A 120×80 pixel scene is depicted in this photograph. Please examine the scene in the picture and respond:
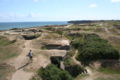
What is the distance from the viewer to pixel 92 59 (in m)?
28.8

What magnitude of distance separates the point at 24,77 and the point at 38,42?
66.5ft

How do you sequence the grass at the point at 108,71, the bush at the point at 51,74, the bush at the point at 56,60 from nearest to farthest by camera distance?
the bush at the point at 51,74
the grass at the point at 108,71
the bush at the point at 56,60

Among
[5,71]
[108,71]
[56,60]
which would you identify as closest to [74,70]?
[56,60]

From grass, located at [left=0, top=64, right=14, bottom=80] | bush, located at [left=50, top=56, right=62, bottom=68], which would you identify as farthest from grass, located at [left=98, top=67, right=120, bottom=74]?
grass, located at [left=0, top=64, right=14, bottom=80]

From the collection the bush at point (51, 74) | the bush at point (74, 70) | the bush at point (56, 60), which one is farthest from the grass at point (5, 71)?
the bush at point (74, 70)

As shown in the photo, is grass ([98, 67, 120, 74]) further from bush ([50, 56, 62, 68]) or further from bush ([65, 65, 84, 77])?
bush ([50, 56, 62, 68])

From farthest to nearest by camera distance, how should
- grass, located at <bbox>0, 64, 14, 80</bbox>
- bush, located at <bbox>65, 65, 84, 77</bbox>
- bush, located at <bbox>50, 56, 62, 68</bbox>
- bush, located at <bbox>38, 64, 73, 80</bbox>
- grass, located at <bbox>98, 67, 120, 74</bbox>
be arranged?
1. bush, located at <bbox>50, 56, 62, 68</bbox>
2. bush, located at <bbox>65, 65, 84, 77</bbox>
3. grass, located at <bbox>98, 67, 120, 74</bbox>
4. bush, located at <bbox>38, 64, 73, 80</bbox>
5. grass, located at <bbox>0, 64, 14, 80</bbox>

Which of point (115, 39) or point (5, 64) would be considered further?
point (115, 39)

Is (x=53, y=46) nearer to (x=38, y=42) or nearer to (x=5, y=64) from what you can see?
(x=38, y=42)

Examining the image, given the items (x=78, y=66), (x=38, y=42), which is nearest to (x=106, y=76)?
(x=78, y=66)

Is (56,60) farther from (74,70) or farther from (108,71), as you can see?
(108,71)

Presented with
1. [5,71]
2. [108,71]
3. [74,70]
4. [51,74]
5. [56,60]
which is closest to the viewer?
[51,74]

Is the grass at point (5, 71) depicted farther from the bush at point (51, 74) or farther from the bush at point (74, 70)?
the bush at point (74, 70)

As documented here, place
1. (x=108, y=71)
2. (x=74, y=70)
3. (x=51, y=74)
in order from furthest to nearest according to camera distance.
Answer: (x=74, y=70) → (x=108, y=71) → (x=51, y=74)
